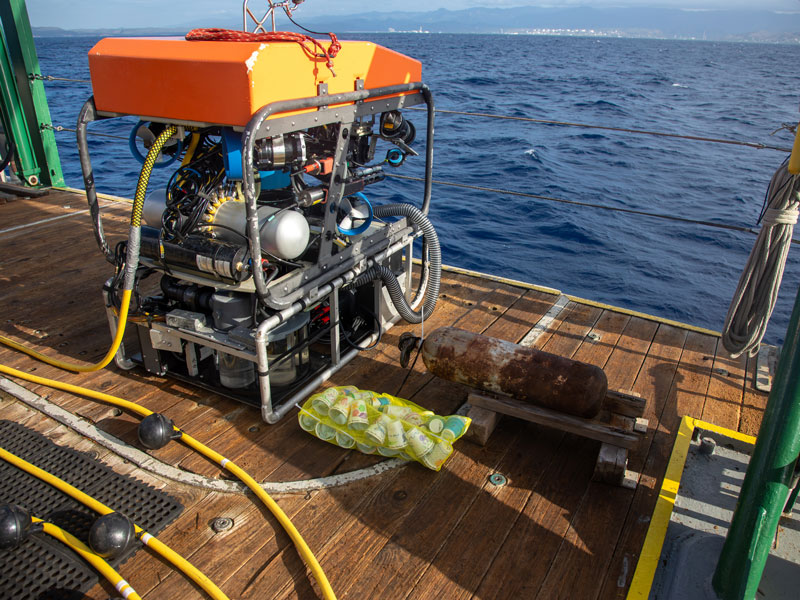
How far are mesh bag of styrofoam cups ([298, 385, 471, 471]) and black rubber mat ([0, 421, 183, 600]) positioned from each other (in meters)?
0.73

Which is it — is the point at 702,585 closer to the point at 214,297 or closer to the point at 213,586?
the point at 213,586

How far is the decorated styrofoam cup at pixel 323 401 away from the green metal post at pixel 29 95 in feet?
15.5

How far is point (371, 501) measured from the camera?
2539mm

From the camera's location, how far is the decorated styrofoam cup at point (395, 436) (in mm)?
2675

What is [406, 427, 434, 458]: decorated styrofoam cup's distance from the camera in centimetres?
265

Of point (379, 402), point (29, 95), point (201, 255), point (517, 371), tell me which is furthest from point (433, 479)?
point (29, 95)

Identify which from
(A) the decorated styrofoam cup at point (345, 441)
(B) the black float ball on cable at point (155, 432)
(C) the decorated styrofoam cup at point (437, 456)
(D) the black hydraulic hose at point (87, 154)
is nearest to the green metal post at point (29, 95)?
(D) the black hydraulic hose at point (87, 154)

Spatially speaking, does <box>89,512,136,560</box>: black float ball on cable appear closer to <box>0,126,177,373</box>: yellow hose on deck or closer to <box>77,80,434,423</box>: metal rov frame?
<box>77,80,434,423</box>: metal rov frame

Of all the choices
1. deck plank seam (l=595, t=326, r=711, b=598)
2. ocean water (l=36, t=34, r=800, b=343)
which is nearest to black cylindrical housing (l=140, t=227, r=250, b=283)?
deck plank seam (l=595, t=326, r=711, b=598)

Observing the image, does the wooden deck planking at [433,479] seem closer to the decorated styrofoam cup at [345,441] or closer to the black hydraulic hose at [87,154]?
the decorated styrofoam cup at [345,441]

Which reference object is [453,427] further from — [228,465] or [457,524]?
[228,465]

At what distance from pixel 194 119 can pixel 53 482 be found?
1605 millimetres

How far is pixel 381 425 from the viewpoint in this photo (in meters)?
2.73

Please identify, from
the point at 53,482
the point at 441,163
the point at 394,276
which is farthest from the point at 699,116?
the point at 53,482
